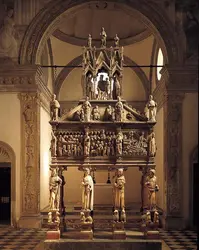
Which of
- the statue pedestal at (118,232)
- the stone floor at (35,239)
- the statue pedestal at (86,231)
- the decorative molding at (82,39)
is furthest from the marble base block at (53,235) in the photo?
the decorative molding at (82,39)

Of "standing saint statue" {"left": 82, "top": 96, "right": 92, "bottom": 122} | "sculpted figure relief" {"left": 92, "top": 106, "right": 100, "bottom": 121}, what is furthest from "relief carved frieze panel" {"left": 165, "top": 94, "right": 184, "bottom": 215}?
"standing saint statue" {"left": 82, "top": 96, "right": 92, "bottom": 122}

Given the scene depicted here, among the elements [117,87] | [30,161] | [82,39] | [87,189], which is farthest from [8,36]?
[87,189]

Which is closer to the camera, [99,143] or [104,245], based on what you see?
[104,245]

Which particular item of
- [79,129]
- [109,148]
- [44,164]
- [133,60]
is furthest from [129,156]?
[133,60]

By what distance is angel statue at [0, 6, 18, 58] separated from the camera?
1531 cm

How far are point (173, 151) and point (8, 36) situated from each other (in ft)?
21.4

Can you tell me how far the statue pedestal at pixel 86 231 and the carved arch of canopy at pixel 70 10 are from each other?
21.8ft

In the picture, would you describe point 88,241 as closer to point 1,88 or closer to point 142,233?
point 142,233

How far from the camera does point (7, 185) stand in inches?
643

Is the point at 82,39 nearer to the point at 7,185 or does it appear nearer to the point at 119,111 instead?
the point at 7,185

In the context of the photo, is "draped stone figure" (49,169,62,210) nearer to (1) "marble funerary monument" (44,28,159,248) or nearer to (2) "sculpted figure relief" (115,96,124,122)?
(1) "marble funerary monument" (44,28,159,248)

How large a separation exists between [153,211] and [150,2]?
7.66m

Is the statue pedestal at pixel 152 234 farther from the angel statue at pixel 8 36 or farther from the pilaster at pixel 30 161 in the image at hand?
the angel statue at pixel 8 36

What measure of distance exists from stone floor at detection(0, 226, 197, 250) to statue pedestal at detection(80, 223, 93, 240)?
1.43 m
